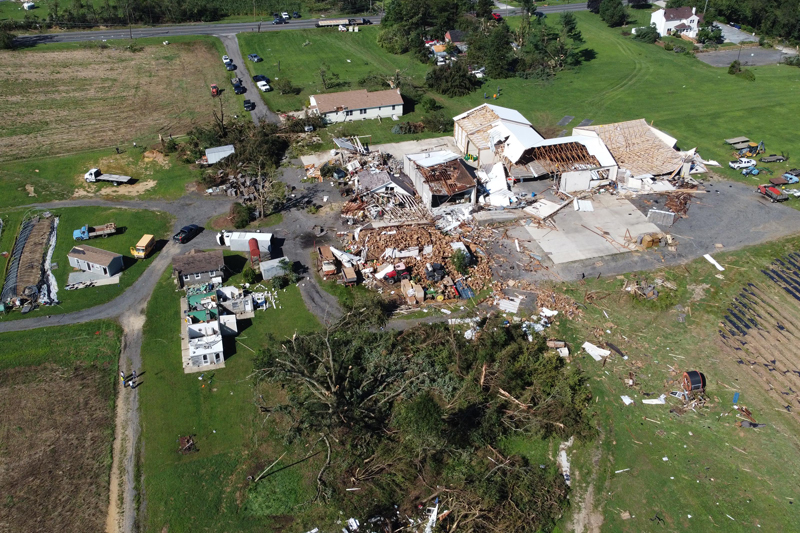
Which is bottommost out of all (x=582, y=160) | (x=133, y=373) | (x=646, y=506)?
(x=646, y=506)

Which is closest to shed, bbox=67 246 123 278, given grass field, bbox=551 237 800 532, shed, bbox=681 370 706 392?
grass field, bbox=551 237 800 532

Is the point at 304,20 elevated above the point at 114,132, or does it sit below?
above

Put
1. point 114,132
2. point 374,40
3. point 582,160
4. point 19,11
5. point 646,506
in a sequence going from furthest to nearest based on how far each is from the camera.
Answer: point 19,11
point 374,40
point 114,132
point 582,160
point 646,506

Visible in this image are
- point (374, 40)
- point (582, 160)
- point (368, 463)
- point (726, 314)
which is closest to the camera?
point (368, 463)

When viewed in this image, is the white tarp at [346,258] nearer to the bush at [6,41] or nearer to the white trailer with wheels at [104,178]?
the white trailer with wheels at [104,178]

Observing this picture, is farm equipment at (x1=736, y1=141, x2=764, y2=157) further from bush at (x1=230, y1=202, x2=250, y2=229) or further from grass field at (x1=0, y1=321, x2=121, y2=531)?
grass field at (x1=0, y1=321, x2=121, y2=531)

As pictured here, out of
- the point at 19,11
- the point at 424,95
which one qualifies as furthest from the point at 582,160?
the point at 19,11

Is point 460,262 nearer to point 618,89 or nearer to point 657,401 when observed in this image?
point 657,401

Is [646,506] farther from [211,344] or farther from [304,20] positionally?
[304,20]
